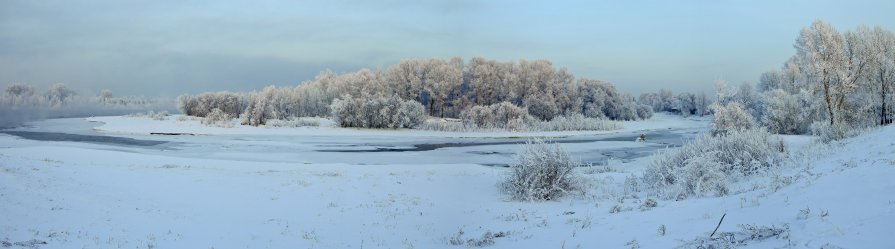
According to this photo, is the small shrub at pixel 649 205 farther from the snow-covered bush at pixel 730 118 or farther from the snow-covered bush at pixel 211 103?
the snow-covered bush at pixel 211 103

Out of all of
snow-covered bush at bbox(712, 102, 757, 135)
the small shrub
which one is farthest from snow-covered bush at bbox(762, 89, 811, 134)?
the small shrub

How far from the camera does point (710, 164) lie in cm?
1147

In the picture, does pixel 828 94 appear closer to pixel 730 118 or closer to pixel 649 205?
pixel 730 118

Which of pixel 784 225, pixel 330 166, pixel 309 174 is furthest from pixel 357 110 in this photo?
pixel 784 225

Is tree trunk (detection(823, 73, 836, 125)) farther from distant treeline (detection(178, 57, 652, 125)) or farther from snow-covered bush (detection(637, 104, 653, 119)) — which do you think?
snow-covered bush (detection(637, 104, 653, 119))

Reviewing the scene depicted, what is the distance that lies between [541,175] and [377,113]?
4249 cm

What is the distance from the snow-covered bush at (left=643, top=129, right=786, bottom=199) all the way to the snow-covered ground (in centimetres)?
72

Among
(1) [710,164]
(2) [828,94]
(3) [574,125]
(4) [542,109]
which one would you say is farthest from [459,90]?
(1) [710,164]

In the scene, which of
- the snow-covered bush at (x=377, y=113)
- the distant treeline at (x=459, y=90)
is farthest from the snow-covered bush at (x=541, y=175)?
the distant treeline at (x=459, y=90)

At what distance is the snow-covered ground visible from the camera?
6355 millimetres

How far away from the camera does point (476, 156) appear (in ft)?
92.2

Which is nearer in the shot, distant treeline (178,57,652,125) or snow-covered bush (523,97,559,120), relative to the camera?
snow-covered bush (523,97,559,120)

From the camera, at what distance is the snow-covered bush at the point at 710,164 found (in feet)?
35.8

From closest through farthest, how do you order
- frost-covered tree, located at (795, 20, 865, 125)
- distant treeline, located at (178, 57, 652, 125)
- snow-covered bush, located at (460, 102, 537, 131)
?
frost-covered tree, located at (795, 20, 865, 125), snow-covered bush, located at (460, 102, 537, 131), distant treeline, located at (178, 57, 652, 125)
